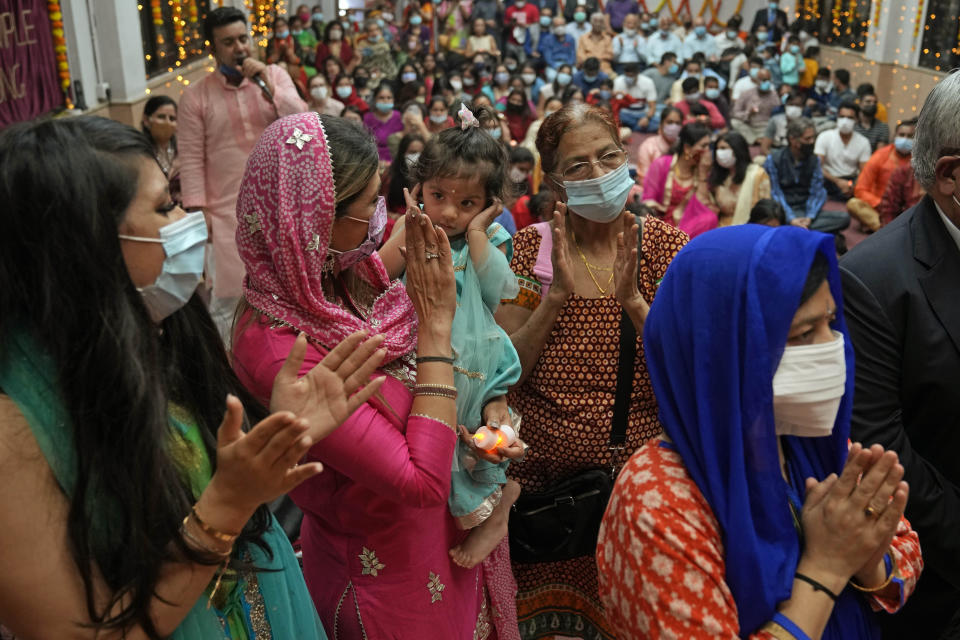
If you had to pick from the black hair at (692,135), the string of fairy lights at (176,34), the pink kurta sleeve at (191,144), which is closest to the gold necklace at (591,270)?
the pink kurta sleeve at (191,144)

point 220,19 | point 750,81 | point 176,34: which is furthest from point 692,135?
point 750,81

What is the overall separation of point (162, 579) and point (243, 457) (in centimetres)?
22

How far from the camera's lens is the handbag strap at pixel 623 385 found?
89.4 inches

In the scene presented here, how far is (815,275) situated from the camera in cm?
142

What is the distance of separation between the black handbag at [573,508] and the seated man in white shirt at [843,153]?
8587mm

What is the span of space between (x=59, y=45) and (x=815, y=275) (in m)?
7.15

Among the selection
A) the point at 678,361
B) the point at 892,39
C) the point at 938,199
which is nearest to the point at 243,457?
the point at 678,361

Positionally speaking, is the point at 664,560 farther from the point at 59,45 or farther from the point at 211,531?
the point at 59,45

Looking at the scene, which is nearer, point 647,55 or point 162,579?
point 162,579

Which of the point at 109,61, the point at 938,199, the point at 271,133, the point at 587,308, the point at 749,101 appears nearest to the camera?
the point at 271,133

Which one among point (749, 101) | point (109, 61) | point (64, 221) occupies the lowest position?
point (749, 101)

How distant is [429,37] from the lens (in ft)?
55.2

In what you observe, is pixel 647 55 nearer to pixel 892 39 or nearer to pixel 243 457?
pixel 892 39

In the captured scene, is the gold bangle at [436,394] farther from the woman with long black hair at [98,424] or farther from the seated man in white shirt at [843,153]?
the seated man in white shirt at [843,153]
